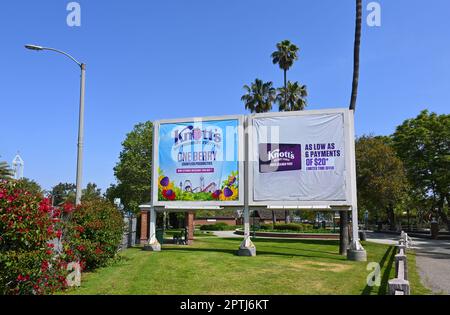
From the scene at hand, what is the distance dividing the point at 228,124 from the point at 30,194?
12.5m

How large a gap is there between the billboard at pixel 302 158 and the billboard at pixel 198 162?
89 centimetres

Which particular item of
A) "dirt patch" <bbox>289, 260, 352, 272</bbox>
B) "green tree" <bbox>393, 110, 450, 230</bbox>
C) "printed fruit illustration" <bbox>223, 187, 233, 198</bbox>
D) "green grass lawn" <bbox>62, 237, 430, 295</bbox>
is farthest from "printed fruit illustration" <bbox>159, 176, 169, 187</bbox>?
"green tree" <bbox>393, 110, 450, 230</bbox>

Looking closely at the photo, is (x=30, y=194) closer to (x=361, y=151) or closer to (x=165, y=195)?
(x=165, y=195)

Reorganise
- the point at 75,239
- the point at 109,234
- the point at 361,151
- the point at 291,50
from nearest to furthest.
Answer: the point at 75,239 → the point at 109,234 → the point at 361,151 → the point at 291,50

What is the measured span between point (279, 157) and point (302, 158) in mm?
1063

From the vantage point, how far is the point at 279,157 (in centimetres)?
1945

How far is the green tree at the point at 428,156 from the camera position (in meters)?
44.2

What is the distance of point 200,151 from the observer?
20594mm

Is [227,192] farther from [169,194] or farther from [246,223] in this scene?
[169,194]

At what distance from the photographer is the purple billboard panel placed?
19.2 m

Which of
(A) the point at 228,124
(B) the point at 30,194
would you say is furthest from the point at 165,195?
(B) the point at 30,194

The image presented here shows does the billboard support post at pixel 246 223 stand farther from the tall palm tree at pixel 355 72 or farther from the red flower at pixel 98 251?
the red flower at pixel 98 251

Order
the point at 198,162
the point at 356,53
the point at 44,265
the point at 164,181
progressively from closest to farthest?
1. the point at 44,265
2. the point at 198,162
3. the point at 164,181
4. the point at 356,53

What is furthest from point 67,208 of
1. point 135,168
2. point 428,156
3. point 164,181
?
point 428,156
